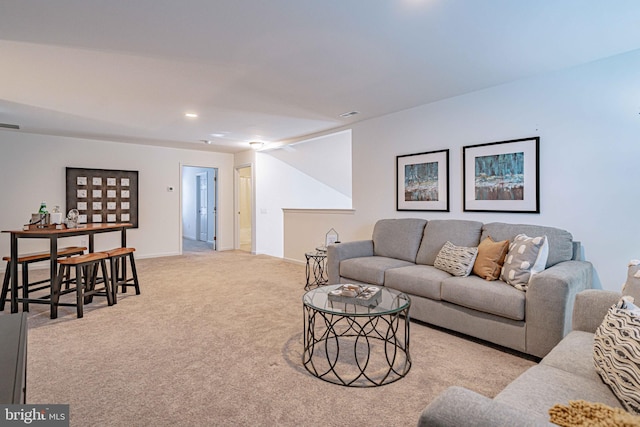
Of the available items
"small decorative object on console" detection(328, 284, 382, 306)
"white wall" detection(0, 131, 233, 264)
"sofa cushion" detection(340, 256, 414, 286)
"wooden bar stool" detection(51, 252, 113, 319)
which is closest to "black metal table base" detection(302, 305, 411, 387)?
"small decorative object on console" detection(328, 284, 382, 306)

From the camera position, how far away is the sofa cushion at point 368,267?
11.2 ft

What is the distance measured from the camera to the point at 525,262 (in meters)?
2.59

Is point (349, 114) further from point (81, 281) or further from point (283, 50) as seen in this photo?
point (81, 281)

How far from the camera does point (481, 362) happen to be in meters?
2.37

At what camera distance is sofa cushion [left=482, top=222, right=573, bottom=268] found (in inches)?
111

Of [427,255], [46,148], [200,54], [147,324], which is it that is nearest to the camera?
[200,54]

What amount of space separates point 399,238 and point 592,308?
2.24 m

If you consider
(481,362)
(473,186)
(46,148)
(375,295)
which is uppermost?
(46,148)

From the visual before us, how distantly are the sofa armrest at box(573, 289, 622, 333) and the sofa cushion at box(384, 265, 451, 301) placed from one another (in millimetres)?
1113

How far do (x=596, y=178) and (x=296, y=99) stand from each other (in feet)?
9.95

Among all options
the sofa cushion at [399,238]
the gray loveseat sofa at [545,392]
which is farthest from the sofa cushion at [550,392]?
the sofa cushion at [399,238]

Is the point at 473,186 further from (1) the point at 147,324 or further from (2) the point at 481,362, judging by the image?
(1) the point at 147,324

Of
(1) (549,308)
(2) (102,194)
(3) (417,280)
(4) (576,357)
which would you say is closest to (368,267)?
(3) (417,280)

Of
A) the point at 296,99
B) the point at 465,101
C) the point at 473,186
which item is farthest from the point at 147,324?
the point at 465,101
